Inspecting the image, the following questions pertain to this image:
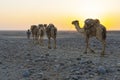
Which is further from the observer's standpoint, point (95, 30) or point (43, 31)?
point (43, 31)

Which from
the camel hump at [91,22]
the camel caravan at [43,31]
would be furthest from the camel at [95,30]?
the camel caravan at [43,31]

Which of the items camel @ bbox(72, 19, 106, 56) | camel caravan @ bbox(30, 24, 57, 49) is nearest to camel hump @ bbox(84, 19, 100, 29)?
camel @ bbox(72, 19, 106, 56)

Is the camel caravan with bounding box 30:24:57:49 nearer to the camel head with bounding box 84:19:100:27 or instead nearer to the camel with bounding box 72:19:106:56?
the camel with bounding box 72:19:106:56

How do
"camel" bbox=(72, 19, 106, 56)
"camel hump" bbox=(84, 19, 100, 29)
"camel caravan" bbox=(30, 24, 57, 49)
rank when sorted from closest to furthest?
"camel" bbox=(72, 19, 106, 56) → "camel hump" bbox=(84, 19, 100, 29) → "camel caravan" bbox=(30, 24, 57, 49)

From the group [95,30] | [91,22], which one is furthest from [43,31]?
[91,22]

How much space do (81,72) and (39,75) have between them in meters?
1.60

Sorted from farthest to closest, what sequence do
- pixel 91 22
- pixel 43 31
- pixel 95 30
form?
1. pixel 43 31
2. pixel 95 30
3. pixel 91 22

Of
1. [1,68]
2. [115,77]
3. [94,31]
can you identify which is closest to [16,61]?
[1,68]

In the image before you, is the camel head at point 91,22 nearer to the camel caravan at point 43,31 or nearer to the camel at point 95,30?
the camel at point 95,30

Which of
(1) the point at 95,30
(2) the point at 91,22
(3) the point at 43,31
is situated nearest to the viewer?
(2) the point at 91,22

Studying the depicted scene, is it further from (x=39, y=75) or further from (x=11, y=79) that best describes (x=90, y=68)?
(x=11, y=79)

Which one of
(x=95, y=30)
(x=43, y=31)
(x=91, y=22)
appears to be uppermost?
(x=91, y=22)

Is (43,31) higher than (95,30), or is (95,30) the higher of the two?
(95,30)

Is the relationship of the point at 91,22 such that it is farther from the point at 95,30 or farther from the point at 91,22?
the point at 95,30
